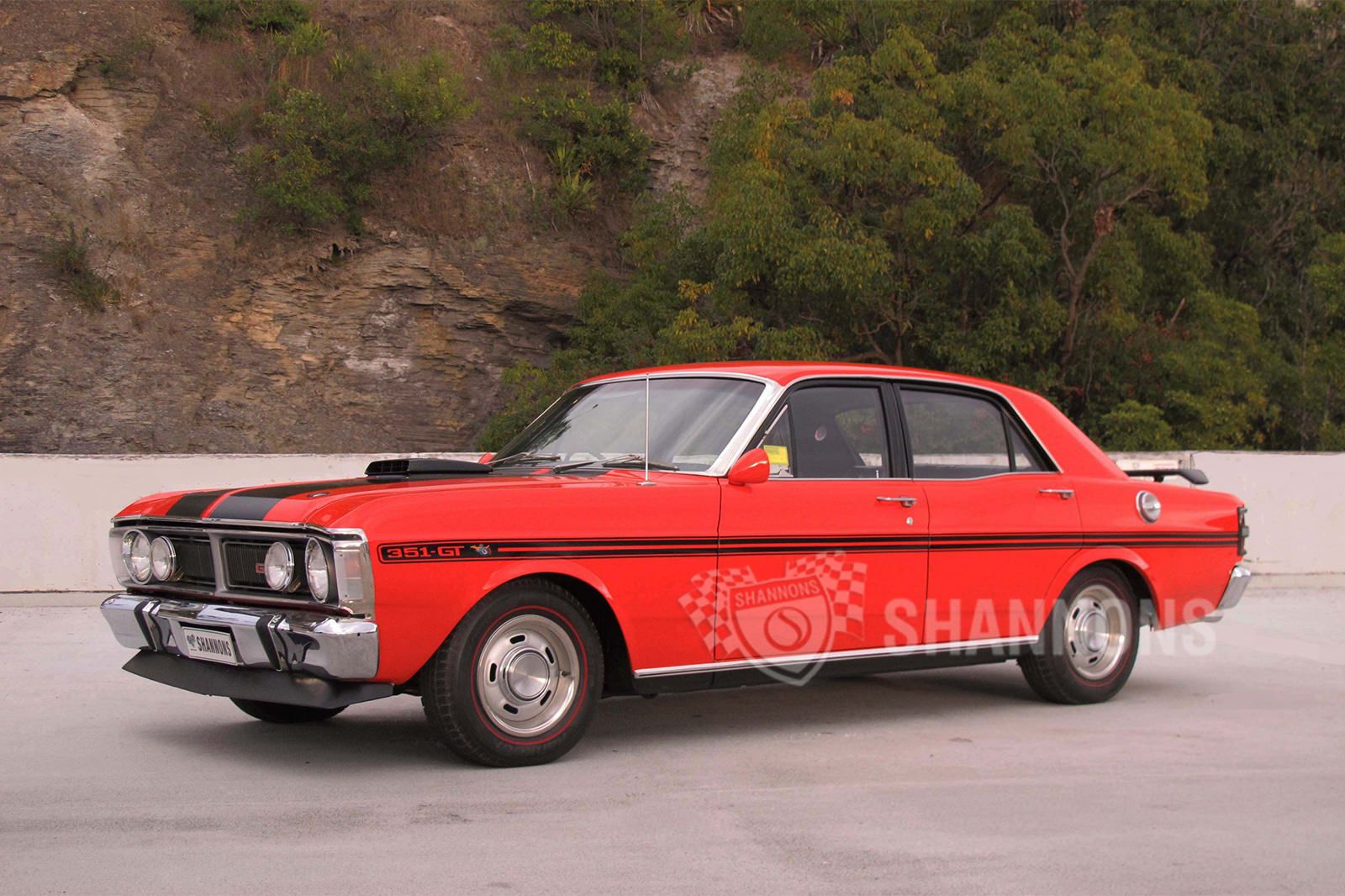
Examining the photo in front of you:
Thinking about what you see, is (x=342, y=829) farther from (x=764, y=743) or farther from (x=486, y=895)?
(x=764, y=743)

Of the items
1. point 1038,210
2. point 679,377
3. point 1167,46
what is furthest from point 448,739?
point 1167,46

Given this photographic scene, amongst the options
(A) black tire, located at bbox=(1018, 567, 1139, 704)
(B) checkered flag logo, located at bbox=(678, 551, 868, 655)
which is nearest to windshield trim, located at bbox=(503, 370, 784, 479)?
(B) checkered flag logo, located at bbox=(678, 551, 868, 655)

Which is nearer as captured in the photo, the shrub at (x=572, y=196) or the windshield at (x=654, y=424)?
the windshield at (x=654, y=424)

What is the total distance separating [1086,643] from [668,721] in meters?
2.34

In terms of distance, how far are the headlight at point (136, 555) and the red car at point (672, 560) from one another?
0.01m

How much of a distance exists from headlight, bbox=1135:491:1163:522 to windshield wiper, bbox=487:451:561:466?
326cm

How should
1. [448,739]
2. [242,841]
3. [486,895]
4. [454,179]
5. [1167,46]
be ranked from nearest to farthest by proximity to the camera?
[486,895], [242,841], [448,739], [1167,46], [454,179]

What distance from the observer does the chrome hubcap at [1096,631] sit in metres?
7.66

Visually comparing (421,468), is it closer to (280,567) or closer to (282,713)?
(280,567)

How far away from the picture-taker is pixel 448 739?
5.71m

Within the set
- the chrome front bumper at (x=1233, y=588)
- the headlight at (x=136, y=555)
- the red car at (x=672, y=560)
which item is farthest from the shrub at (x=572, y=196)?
the headlight at (x=136, y=555)

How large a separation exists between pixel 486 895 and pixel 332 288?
23.1 metres

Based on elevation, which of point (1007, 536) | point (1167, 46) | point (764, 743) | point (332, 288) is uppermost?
point (1167, 46)

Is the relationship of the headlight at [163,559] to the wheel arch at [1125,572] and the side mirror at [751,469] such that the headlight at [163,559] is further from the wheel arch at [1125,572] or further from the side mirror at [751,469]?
the wheel arch at [1125,572]
